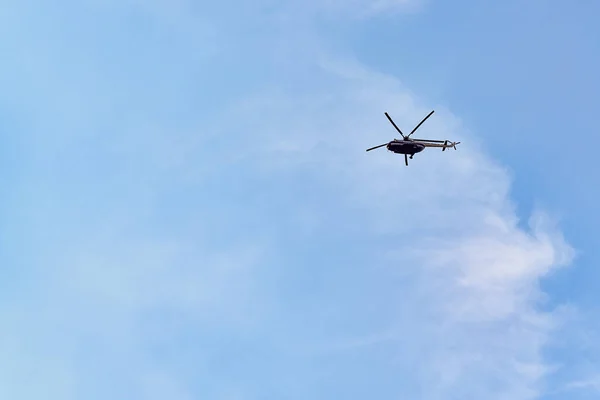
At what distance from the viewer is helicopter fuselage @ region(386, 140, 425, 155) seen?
185000 mm

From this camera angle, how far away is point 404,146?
186 meters

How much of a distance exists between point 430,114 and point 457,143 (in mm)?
15088

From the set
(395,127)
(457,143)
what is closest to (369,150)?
(395,127)

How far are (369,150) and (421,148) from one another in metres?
14.4

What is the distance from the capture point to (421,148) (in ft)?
617

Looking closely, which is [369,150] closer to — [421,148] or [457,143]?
[421,148]

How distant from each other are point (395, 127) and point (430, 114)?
9.71 metres

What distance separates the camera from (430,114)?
184 meters

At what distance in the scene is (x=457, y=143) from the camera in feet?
635

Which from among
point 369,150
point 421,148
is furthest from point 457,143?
point 369,150

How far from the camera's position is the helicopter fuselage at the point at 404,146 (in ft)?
607

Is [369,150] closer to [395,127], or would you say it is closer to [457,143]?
[395,127]

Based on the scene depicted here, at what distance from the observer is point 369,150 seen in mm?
185500

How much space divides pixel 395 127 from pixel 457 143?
1986 centimetres
